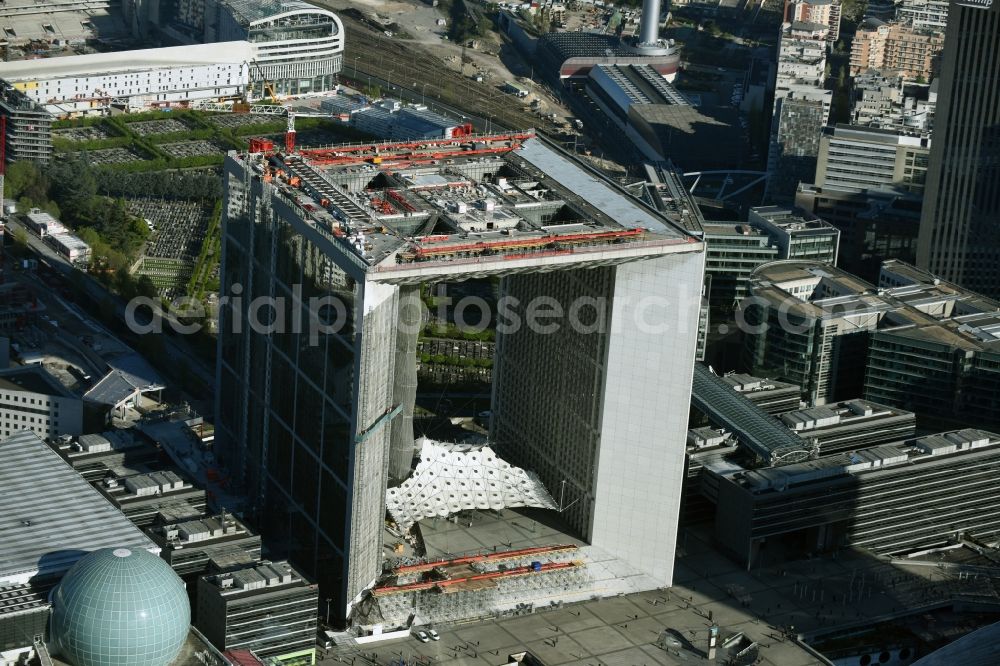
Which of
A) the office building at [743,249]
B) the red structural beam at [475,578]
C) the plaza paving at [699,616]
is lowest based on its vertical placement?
the plaza paving at [699,616]

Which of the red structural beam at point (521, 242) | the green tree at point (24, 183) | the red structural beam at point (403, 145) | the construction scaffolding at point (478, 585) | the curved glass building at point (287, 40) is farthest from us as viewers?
the curved glass building at point (287, 40)

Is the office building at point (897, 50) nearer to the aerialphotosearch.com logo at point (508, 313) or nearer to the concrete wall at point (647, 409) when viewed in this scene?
the aerialphotosearch.com logo at point (508, 313)

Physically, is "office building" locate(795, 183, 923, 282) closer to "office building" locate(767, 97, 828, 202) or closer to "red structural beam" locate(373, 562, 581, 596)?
"office building" locate(767, 97, 828, 202)

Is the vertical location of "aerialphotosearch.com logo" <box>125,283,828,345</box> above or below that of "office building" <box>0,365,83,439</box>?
above

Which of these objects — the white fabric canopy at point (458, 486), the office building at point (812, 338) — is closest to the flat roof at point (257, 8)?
the office building at point (812, 338)

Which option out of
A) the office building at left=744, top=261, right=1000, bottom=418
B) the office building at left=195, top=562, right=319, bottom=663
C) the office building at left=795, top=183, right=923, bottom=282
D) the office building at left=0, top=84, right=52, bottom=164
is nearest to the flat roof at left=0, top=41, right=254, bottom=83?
Answer: the office building at left=0, top=84, right=52, bottom=164

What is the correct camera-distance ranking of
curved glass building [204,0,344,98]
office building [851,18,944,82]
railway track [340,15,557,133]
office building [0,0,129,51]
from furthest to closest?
office building [851,18,944,82] < office building [0,0,129,51] < curved glass building [204,0,344,98] < railway track [340,15,557,133]

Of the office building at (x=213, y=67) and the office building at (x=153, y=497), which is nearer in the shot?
the office building at (x=153, y=497)
